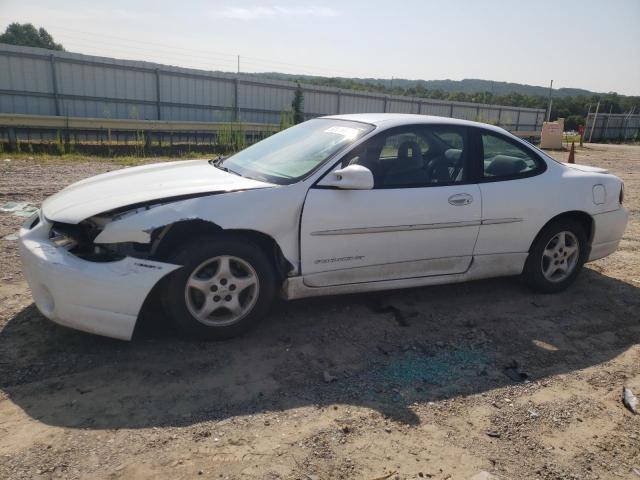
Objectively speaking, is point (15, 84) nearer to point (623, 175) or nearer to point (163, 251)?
point (163, 251)

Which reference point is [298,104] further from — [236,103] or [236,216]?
[236,216]

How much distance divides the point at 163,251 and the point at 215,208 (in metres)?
0.44

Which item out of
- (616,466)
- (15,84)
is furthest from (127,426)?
(15,84)

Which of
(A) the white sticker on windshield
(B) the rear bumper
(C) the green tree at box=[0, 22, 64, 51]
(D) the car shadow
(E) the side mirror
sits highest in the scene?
(C) the green tree at box=[0, 22, 64, 51]

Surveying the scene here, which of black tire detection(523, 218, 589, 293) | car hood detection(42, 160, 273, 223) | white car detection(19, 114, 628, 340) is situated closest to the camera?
white car detection(19, 114, 628, 340)

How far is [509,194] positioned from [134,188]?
3.05 meters

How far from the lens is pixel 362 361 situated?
3479 mm

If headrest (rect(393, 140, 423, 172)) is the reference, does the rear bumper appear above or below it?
below

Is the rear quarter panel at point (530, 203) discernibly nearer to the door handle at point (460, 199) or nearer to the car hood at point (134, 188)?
the door handle at point (460, 199)

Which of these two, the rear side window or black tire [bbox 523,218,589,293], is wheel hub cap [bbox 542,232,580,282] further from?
the rear side window

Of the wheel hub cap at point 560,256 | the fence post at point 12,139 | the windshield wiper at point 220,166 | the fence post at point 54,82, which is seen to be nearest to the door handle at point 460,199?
the wheel hub cap at point 560,256

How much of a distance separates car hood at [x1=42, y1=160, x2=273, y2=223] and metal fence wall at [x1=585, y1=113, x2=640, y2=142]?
37.5m

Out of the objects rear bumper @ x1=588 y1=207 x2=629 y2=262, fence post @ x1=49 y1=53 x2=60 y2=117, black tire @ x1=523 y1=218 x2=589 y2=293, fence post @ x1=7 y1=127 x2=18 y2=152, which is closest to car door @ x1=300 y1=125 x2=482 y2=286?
black tire @ x1=523 y1=218 x2=589 y2=293

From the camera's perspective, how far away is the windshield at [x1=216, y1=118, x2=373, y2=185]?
3.87 metres
